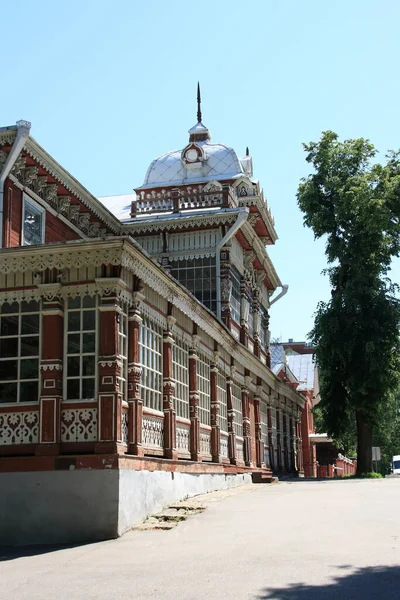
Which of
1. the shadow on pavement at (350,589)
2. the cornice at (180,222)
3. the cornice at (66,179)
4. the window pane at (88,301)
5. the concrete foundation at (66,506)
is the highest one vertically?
the cornice at (180,222)

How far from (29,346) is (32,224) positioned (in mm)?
4903

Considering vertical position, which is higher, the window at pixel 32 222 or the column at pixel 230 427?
the window at pixel 32 222

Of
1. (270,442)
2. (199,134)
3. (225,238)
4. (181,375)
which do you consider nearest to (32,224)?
(181,375)

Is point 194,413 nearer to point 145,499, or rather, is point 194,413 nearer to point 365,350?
point 145,499

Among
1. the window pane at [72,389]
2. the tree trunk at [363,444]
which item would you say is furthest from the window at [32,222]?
the tree trunk at [363,444]

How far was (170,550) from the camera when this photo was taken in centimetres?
944

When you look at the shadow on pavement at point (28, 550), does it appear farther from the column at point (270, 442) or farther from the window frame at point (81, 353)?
the column at point (270, 442)

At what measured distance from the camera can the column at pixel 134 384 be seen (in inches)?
483

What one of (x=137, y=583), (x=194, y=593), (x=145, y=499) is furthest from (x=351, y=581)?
(x=145, y=499)

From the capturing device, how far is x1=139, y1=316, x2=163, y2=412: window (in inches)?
529

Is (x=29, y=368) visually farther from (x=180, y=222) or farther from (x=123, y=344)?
(x=180, y=222)

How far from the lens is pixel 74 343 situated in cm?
1213

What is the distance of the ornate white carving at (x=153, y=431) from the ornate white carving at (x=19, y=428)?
6.57 feet

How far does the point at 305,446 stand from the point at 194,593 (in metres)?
38.2
